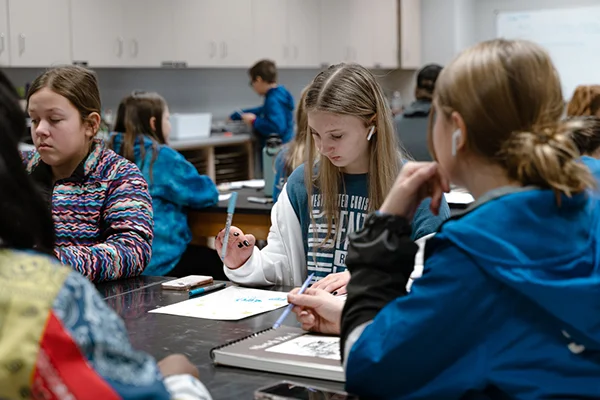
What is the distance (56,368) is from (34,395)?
0.12ft

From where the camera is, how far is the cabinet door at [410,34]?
7.96 meters

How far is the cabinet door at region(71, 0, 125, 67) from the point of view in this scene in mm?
5176

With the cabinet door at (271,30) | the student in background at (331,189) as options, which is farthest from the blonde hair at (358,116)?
the cabinet door at (271,30)

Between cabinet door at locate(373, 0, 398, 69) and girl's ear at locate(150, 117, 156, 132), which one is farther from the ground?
cabinet door at locate(373, 0, 398, 69)

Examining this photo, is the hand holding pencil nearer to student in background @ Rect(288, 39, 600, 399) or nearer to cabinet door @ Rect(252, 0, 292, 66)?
student in background @ Rect(288, 39, 600, 399)

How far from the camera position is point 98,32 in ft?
17.4

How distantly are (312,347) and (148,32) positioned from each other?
4669 mm

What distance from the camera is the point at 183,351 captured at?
4.65ft

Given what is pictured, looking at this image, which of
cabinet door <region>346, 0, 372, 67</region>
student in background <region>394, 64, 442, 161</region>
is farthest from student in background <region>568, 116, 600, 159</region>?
cabinet door <region>346, 0, 372, 67</region>

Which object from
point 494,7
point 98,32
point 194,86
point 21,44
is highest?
point 494,7

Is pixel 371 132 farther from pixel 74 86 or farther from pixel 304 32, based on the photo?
pixel 304 32

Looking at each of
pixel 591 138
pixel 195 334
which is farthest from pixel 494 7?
pixel 195 334

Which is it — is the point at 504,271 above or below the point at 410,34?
below

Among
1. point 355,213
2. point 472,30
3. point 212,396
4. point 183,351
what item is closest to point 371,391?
point 212,396
